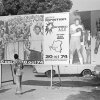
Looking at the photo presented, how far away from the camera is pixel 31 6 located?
92.1ft

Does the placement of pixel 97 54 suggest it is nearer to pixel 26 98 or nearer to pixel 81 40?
pixel 81 40

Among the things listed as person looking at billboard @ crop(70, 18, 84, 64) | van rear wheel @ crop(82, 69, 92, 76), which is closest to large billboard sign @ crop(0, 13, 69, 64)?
person looking at billboard @ crop(70, 18, 84, 64)

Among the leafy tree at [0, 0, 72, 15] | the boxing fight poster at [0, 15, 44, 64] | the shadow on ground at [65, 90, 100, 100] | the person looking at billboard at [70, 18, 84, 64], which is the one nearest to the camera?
the shadow on ground at [65, 90, 100, 100]

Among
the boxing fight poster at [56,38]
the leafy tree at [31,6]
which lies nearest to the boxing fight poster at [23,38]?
the boxing fight poster at [56,38]

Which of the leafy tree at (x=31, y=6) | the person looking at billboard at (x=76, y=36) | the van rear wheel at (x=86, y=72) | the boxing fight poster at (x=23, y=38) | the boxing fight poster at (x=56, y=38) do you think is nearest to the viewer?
the person looking at billboard at (x=76, y=36)

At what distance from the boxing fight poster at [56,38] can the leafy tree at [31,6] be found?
16402 millimetres

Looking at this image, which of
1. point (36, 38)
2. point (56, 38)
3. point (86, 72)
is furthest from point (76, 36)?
point (86, 72)

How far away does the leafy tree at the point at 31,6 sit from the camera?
2797 cm

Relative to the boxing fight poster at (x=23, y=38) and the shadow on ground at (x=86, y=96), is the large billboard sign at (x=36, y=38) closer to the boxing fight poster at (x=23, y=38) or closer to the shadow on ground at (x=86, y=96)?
the boxing fight poster at (x=23, y=38)

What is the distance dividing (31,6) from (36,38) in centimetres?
1699

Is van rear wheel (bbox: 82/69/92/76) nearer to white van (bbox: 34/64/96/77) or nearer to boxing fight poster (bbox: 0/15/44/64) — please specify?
white van (bbox: 34/64/96/77)

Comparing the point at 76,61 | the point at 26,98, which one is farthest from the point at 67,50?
the point at 26,98

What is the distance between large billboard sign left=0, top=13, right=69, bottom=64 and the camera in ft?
37.1

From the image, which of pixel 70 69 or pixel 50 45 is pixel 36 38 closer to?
pixel 50 45
